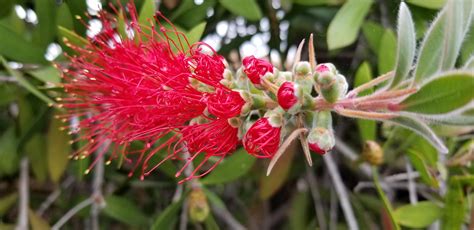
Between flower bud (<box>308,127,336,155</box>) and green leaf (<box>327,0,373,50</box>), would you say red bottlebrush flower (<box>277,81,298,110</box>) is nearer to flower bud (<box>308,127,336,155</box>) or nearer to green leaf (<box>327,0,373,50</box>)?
flower bud (<box>308,127,336,155</box>)

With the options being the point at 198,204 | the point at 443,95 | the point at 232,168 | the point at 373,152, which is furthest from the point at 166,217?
the point at 443,95

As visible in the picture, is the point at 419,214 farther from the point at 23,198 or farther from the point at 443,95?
the point at 23,198

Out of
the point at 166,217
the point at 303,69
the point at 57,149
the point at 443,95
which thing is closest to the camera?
the point at 443,95

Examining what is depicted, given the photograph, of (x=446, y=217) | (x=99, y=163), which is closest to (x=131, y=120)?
(x=99, y=163)

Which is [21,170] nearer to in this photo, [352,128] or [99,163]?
[99,163]

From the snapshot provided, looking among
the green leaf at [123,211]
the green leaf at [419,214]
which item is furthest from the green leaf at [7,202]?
the green leaf at [419,214]

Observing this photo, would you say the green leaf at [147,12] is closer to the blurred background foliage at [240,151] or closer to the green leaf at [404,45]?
the blurred background foliage at [240,151]
